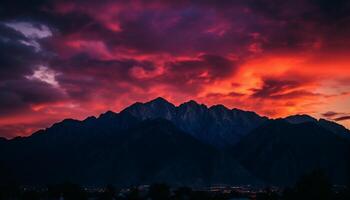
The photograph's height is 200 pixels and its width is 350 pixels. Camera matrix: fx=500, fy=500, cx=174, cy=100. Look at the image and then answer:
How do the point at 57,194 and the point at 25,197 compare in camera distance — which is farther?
the point at 57,194

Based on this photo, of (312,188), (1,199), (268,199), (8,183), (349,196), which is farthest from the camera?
(8,183)

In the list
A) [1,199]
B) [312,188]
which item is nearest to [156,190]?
[1,199]

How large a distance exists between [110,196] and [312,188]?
79.2 m

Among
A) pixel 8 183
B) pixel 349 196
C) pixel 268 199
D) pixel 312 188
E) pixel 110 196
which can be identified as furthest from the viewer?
pixel 8 183

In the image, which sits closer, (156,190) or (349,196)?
(349,196)

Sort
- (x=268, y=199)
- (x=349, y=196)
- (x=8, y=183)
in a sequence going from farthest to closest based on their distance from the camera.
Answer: (x=8, y=183) → (x=268, y=199) → (x=349, y=196)

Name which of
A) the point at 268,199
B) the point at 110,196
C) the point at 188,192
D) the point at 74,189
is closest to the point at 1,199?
the point at 74,189

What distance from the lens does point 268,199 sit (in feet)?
543

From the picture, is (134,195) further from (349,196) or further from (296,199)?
(349,196)

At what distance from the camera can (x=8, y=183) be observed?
192m

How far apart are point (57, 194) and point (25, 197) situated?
48.0ft

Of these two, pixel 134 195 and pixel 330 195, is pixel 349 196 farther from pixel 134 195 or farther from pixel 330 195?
pixel 134 195

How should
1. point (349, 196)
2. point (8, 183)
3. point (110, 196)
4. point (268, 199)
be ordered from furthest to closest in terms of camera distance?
point (8, 183) → point (110, 196) → point (268, 199) → point (349, 196)

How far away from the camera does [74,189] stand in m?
173
